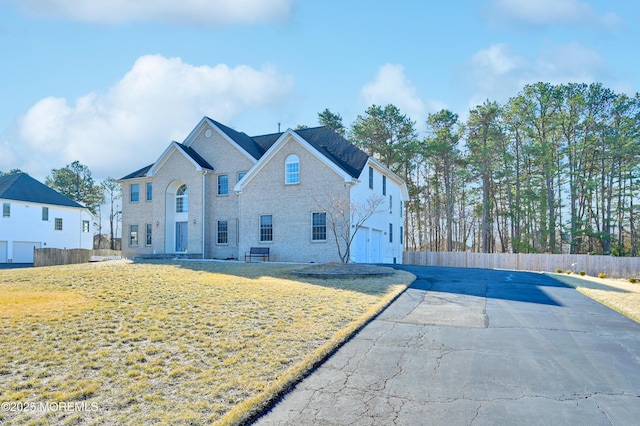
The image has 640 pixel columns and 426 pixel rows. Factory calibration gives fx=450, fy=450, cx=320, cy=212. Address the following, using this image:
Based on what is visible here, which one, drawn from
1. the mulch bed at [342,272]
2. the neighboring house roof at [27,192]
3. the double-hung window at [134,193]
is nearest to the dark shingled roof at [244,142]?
the double-hung window at [134,193]

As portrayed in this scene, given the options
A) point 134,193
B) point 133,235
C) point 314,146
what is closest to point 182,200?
point 134,193

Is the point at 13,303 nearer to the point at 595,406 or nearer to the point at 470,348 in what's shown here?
the point at 470,348

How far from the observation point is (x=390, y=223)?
30.3 metres

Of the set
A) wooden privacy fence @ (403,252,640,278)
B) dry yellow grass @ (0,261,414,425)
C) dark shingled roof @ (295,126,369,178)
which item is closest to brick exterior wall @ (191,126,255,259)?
dark shingled roof @ (295,126,369,178)

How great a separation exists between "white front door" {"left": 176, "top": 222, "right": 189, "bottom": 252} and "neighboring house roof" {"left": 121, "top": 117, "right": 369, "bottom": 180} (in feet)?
13.2

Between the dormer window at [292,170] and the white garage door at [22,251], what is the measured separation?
85.1 ft

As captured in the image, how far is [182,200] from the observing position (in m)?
29.5

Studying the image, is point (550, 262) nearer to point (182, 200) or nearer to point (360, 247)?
point (360, 247)

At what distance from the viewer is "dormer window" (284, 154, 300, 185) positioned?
80.4 feet

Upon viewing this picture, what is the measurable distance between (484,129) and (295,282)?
33.9 meters

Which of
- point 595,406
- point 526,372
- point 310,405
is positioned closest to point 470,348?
point 526,372

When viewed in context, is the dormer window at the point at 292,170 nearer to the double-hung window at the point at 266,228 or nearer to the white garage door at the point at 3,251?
the double-hung window at the point at 266,228

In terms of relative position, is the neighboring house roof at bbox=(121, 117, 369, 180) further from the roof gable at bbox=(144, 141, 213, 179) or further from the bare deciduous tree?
the bare deciduous tree

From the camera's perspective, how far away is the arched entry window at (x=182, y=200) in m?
29.3
